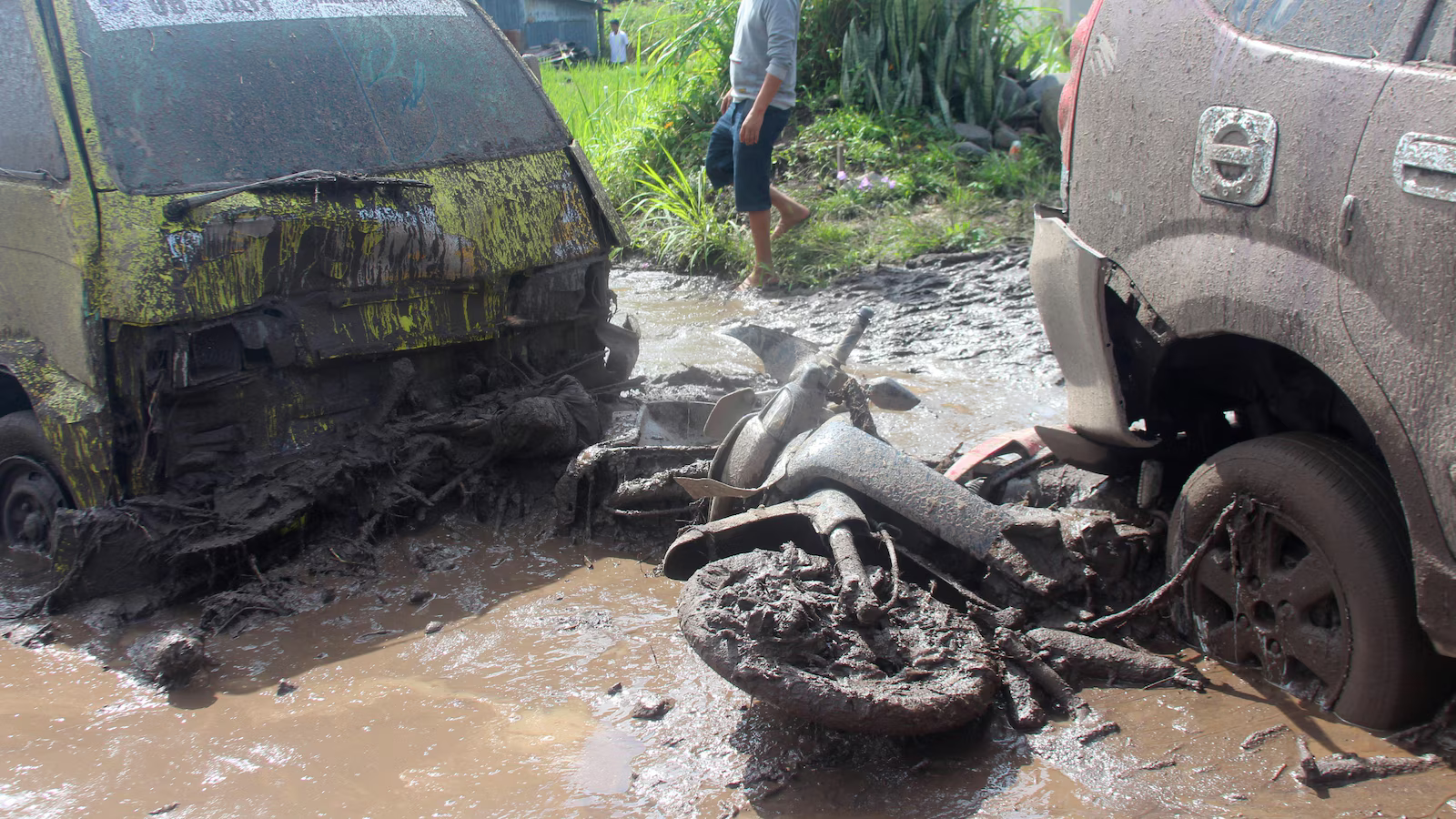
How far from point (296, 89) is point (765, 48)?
12.5ft

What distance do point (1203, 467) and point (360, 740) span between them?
6.93ft

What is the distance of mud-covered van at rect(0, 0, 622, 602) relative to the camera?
315 cm

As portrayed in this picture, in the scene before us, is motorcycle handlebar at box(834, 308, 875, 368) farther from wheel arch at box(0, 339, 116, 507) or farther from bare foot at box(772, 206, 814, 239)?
bare foot at box(772, 206, 814, 239)

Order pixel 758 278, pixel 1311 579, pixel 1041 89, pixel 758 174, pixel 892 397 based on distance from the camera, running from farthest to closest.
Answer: pixel 1041 89
pixel 758 278
pixel 758 174
pixel 892 397
pixel 1311 579

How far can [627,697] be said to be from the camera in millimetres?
2709

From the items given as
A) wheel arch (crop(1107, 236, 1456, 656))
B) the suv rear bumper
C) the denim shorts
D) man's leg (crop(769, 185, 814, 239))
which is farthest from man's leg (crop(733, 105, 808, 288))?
wheel arch (crop(1107, 236, 1456, 656))

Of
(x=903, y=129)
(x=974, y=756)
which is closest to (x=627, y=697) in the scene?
(x=974, y=756)

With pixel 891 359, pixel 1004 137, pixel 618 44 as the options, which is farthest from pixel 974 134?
pixel 618 44

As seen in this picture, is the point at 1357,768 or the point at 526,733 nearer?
the point at 1357,768

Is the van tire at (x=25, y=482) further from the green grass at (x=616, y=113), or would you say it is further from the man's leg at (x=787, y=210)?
the green grass at (x=616, y=113)

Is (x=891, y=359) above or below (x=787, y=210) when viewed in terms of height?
below

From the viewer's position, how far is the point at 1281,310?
86.5 inches

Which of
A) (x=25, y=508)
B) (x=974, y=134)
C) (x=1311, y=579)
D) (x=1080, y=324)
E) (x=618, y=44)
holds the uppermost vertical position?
(x=618, y=44)

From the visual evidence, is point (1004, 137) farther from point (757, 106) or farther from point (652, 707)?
point (652, 707)
